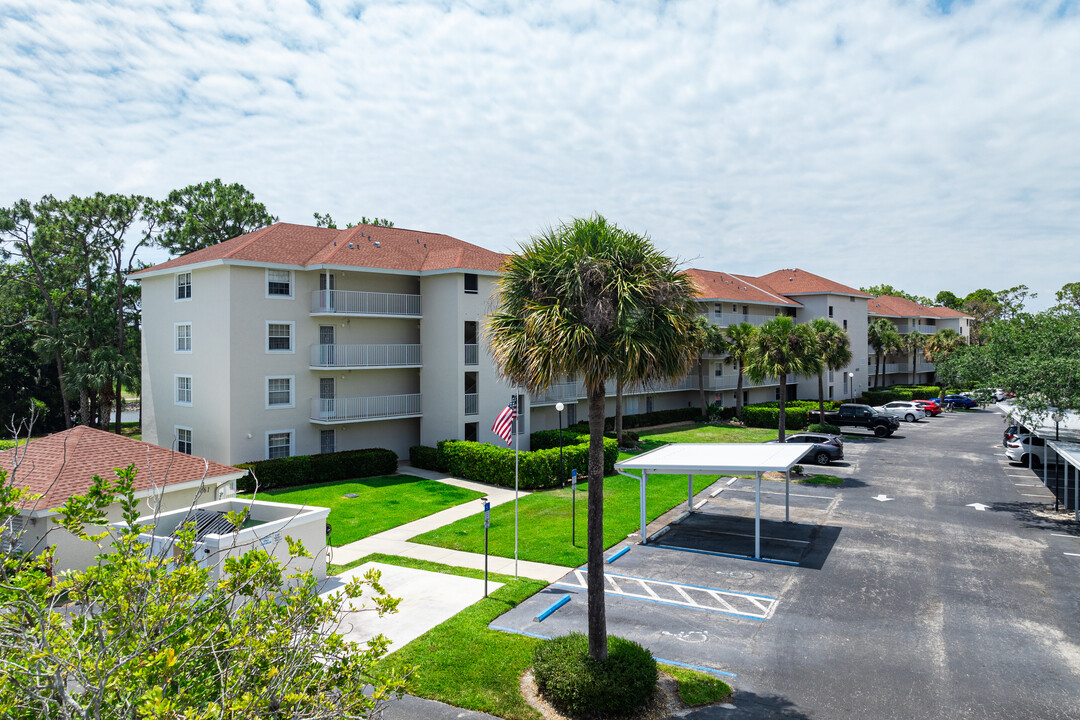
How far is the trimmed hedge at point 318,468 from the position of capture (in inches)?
1016

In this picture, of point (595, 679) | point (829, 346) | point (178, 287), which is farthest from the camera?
point (829, 346)

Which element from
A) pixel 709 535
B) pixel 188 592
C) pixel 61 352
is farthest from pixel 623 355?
pixel 61 352

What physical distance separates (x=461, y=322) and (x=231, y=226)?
80.3 feet

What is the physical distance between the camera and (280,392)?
92.6 feet

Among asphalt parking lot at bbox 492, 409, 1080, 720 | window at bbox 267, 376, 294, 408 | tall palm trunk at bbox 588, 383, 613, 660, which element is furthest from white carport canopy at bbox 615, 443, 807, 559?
window at bbox 267, 376, 294, 408

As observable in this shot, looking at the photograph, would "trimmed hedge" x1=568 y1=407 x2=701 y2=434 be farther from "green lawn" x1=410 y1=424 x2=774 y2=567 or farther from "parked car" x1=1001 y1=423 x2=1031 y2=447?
"parked car" x1=1001 y1=423 x2=1031 y2=447

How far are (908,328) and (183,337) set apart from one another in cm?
7052

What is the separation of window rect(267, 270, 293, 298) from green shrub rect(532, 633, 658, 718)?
22341mm

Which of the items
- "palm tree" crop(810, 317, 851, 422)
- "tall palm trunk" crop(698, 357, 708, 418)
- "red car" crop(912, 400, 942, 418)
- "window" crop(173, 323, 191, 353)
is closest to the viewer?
"window" crop(173, 323, 191, 353)

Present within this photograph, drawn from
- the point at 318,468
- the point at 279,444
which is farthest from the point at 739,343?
the point at 279,444

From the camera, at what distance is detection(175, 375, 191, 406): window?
28812 mm

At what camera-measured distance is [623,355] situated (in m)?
10.6

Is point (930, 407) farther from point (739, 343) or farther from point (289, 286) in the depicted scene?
point (289, 286)

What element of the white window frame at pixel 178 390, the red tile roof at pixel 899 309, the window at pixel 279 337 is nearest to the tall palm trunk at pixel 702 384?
the red tile roof at pixel 899 309
